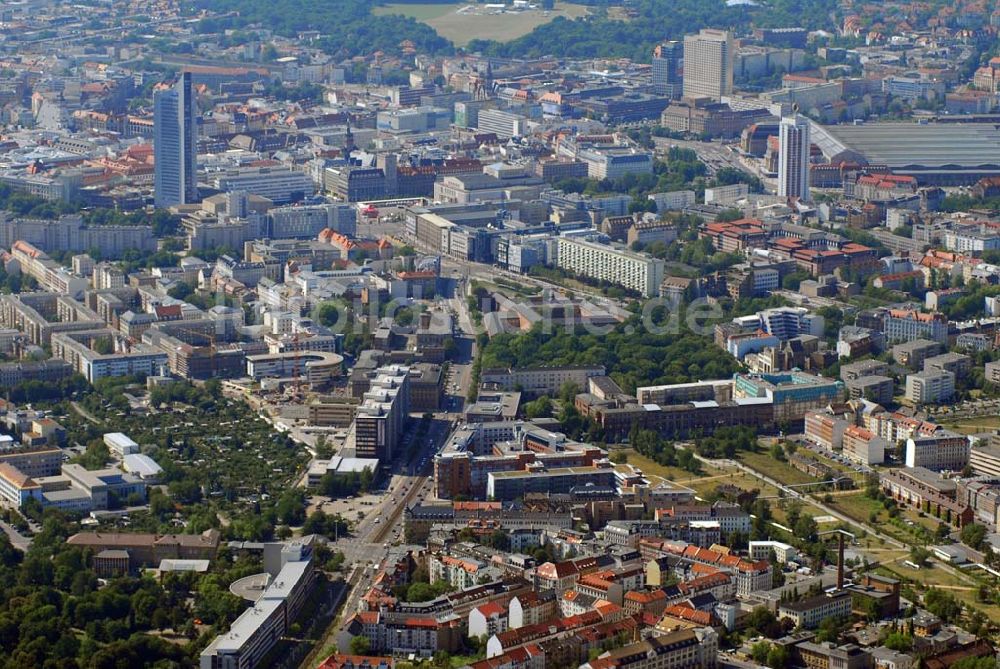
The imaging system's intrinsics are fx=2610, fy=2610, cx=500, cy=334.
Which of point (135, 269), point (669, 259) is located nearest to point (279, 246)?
point (135, 269)

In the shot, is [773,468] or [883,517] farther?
[773,468]

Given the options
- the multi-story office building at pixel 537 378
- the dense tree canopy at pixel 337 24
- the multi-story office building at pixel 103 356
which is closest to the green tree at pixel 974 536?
the multi-story office building at pixel 537 378

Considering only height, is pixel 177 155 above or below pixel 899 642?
above

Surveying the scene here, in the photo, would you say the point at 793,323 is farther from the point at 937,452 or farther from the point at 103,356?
the point at 103,356

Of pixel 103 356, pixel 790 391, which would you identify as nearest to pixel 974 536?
pixel 790 391

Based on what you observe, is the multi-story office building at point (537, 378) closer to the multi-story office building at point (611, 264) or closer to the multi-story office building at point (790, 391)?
the multi-story office building at point (790, 391)

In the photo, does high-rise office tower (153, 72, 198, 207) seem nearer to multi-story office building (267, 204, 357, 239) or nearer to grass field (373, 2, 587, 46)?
multi-story office building (267, 204, 357, 239)

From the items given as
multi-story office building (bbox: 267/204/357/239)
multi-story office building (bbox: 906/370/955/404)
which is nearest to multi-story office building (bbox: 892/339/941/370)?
multi-story office building (bbox: 906/370/955/404)
